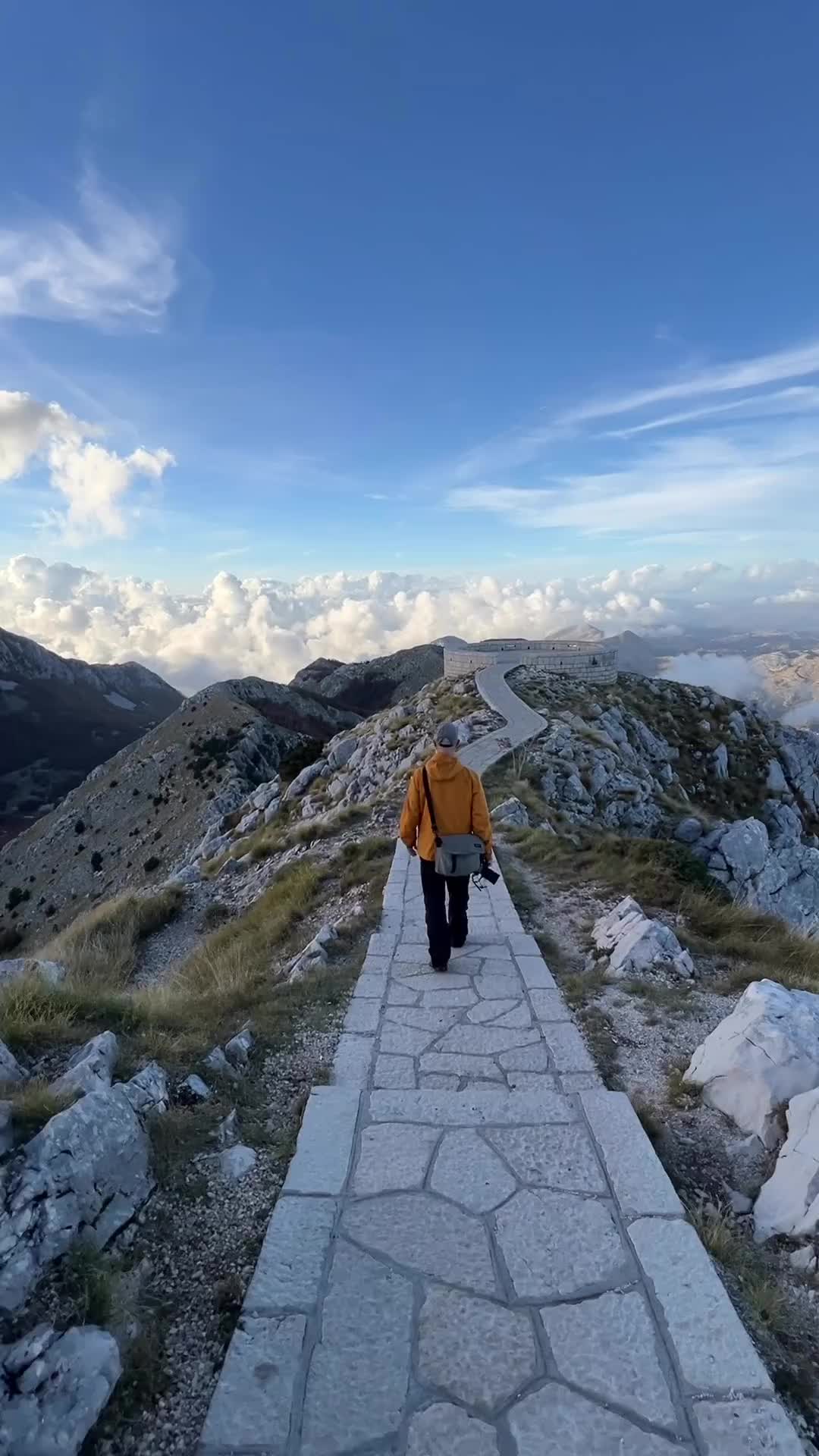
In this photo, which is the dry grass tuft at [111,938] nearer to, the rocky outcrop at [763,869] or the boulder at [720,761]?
the rocky outcrop at [763,869]

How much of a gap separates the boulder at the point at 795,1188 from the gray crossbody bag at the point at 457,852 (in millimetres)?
3010

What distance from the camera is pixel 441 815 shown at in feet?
20.6

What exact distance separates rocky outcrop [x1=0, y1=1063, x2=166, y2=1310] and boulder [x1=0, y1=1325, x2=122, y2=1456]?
10.1 inches

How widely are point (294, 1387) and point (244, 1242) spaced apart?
2.44 feet

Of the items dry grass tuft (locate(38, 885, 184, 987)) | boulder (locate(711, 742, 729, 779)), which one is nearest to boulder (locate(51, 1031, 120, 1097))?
dry grass tuft (locate(38, 885, 184, 987))

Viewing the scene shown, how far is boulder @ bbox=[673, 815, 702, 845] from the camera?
16281mm

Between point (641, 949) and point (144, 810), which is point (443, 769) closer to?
point (641, 949)

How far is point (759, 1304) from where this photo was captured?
2.95 m

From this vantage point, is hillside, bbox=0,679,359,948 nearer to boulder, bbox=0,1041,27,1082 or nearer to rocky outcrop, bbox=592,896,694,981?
rocky outcrop, bbox=592,896,694,981

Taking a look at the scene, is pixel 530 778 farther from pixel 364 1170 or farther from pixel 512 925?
pixel 364 1170

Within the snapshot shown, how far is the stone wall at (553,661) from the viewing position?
3791cm

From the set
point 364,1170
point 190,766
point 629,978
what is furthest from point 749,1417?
point 190,766

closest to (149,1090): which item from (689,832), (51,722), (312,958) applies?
(312,958)

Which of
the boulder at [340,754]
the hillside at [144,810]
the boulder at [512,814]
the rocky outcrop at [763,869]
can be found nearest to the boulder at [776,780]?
the rocky outcrop at [763,869]
